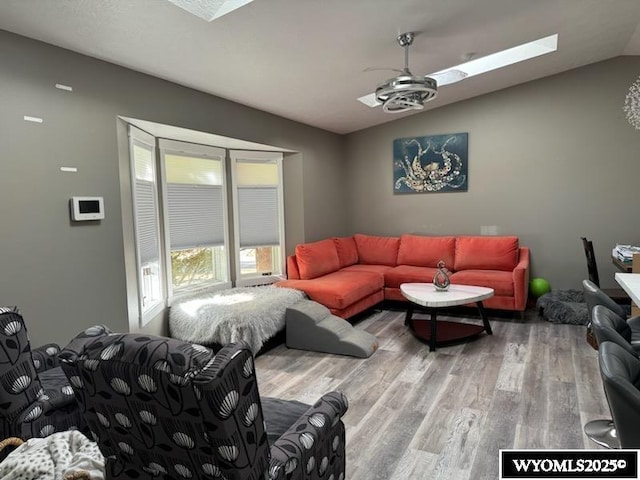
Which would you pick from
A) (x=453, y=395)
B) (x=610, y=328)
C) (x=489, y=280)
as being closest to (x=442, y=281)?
(x=489, y=280)

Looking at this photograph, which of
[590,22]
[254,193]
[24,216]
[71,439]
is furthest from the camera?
[254,193]

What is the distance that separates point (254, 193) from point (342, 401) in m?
3.70

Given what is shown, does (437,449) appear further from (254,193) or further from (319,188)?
(319,188)

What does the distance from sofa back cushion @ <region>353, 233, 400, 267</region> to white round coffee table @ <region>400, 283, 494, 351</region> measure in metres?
1.42

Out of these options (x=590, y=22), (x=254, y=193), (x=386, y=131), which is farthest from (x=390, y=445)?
(x=386, y=131)

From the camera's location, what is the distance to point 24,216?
252 centimetres

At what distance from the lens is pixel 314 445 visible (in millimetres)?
1561

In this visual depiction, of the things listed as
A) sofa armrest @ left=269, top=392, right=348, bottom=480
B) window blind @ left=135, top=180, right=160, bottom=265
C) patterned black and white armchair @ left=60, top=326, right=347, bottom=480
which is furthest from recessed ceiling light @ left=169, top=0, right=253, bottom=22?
sofa armrest @ left=269, top=392, right=348, bottom=480

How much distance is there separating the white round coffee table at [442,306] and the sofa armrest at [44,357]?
292 cm

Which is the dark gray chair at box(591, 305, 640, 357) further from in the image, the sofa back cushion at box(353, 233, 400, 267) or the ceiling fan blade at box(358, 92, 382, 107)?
the sofa back cushion at box(353, 233, 400, 267)

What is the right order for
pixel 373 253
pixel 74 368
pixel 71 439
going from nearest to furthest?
pixel 74 368 → pixel 71 439 → pixel 373 253

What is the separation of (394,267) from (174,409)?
490 cm

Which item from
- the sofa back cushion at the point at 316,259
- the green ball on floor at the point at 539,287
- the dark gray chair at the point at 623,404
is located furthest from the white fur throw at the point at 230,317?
the green ball on floor at the point at 539,287

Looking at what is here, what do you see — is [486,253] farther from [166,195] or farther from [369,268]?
[166,195]
